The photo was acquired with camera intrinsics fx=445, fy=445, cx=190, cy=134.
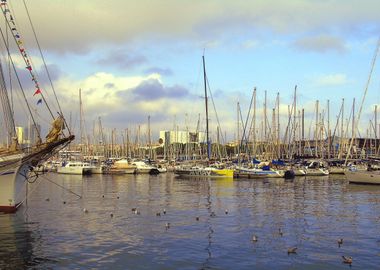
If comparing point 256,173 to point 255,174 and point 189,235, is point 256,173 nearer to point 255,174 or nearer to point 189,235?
point 255,174

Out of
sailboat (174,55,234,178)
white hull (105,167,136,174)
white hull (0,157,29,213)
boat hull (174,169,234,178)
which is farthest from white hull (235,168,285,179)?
white hull (0,157,29,213)

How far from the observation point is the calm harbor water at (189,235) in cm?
2032

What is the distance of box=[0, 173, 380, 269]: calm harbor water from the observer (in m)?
20.3

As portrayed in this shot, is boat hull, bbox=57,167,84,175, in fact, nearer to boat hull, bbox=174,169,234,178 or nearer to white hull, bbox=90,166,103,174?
white hull, bbox=90,166,103,174

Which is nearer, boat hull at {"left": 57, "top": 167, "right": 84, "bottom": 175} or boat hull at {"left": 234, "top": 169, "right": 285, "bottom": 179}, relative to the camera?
boat hull at {"left": 234, "top": 169, "right": 285, "bottom": 179}

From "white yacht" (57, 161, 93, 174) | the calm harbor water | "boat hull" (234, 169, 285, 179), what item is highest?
"white yacht" (57, 161, 93, 174)

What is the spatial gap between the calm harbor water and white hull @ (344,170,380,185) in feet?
74.6

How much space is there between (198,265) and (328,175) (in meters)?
78.9

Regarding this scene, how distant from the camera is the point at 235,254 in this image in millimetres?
21641

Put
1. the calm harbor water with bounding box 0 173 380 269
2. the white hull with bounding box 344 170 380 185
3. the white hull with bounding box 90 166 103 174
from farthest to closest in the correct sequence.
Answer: the white hull with bounding box 90 166 103 174 < the white hull with bounding box 344 170 380 185 < the calm harbor water with bounding box 0 173 380 269

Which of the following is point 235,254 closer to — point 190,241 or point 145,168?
point 190,241

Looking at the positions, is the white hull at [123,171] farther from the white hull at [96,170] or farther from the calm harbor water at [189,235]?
the calm harbor water at [189,235]

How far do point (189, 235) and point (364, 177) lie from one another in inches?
1845

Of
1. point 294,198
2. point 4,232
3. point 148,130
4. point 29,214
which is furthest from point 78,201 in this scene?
point 148,130
